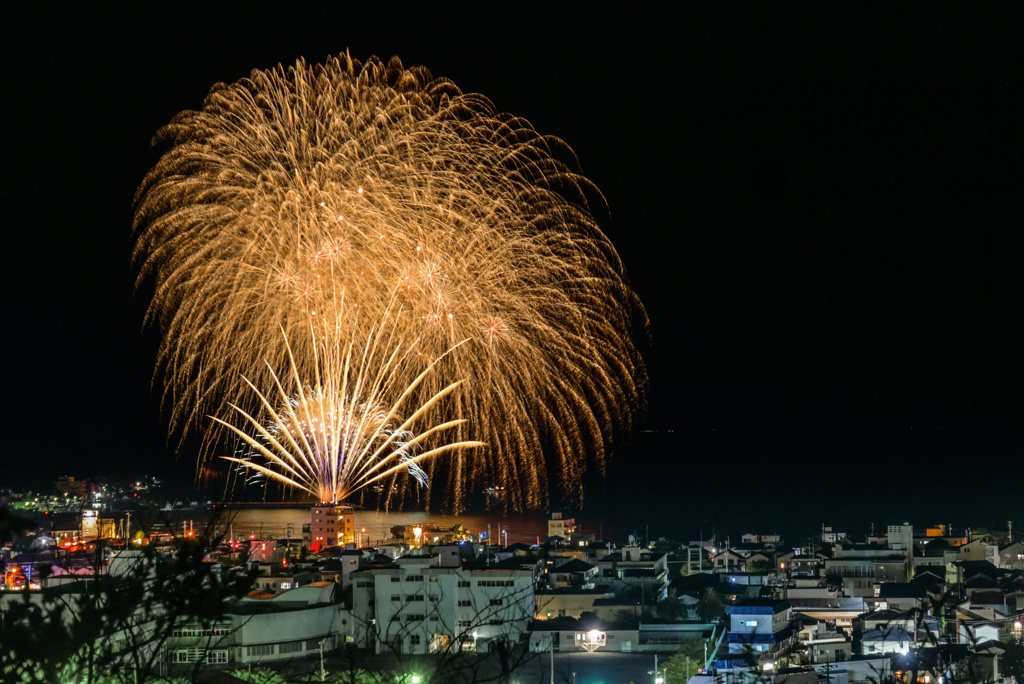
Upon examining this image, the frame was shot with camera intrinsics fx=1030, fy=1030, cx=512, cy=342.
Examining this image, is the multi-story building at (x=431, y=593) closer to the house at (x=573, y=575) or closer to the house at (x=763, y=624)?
the house at (x=763, y=624)

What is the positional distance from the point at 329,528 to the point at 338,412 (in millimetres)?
6033

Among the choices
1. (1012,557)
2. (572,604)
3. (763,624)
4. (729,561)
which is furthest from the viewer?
(729,561)

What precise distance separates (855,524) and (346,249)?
1219 inches

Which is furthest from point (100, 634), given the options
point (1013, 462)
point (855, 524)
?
point (1013, 462)

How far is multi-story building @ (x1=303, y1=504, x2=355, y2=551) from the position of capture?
635 inches

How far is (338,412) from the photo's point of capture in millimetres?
10836

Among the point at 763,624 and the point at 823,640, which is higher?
the point at 763,624

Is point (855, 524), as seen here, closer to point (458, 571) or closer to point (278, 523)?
point (278, 523)

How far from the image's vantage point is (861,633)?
10453mm

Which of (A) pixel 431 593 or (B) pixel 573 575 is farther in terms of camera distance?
(B) pixel 573 575

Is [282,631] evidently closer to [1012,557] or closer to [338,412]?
[338,412]

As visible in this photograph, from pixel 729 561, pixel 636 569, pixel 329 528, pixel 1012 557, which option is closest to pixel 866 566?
pixel 729 561

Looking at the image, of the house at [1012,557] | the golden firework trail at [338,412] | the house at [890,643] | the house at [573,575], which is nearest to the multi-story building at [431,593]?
the golden firework trail at [338,412]

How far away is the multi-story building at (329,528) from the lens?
16125 millimetres
